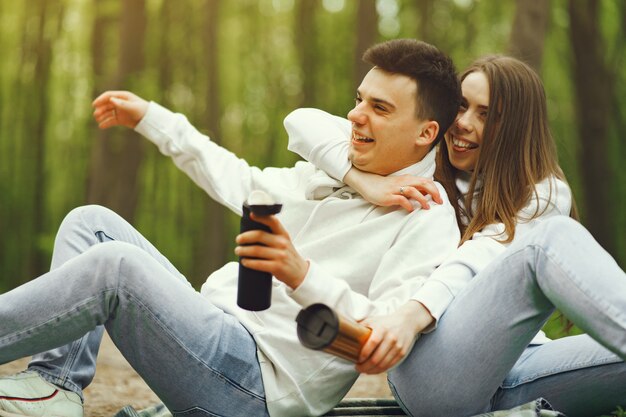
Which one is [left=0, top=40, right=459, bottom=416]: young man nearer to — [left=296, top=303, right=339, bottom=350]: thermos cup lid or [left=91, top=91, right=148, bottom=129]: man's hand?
[left=296, top=303, right=339, bottom=350]: thermos cup lid

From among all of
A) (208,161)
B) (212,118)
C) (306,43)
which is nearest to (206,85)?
(212,118)

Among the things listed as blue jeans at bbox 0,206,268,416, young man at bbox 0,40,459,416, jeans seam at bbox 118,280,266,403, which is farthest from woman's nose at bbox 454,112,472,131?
jeans seam at bbox 118,280,266,403

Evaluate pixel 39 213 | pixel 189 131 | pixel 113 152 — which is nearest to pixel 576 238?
pixel 189 131

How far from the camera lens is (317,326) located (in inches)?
92.9

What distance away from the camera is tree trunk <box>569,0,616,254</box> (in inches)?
454

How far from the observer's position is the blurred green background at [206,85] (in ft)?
39.1

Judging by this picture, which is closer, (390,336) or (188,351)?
(390,336)

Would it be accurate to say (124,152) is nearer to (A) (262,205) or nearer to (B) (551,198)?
(B) (551,198)

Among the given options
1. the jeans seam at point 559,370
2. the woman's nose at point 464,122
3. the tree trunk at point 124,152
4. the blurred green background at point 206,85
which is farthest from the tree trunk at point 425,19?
the jeans seam at point 559,370

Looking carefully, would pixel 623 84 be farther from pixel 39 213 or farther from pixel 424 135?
pixel 39 213

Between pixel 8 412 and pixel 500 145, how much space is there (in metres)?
2.24

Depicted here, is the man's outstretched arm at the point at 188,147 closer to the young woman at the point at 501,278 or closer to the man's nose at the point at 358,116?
the young woman at the point at 501,278

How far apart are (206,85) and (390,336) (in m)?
13.3

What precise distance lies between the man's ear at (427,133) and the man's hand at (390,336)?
84 centimetres
